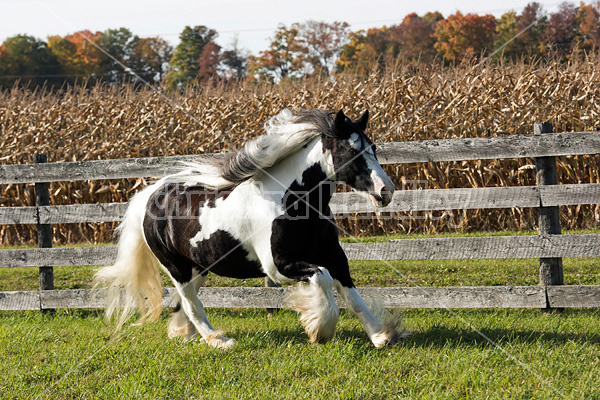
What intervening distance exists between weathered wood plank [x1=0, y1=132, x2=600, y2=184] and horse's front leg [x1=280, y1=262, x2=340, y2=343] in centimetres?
171

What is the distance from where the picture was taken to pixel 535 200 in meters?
5.66

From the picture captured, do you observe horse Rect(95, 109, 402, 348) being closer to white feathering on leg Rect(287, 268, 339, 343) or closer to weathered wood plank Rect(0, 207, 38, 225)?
white feathering on leg Rect(287, 268, 339, 343)

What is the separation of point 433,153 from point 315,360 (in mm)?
2545

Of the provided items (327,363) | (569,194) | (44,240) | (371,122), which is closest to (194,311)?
(327,363)

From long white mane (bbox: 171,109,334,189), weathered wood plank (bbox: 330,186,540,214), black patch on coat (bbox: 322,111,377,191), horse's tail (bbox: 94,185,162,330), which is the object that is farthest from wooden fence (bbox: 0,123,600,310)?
black patch on coat (bbox: 322,111,377,191)

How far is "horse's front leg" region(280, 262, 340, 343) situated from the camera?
432cm

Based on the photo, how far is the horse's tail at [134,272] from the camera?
19.0 feet

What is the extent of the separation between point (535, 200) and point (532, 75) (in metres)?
7.12

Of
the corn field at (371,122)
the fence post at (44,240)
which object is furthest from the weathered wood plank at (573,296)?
the fence post at (44,240)

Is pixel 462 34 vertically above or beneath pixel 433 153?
above

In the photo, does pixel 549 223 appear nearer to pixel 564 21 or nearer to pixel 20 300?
pixel 20 300

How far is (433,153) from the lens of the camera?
593 cm

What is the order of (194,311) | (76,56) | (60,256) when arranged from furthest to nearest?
(76,56), (60,256), (194,311)

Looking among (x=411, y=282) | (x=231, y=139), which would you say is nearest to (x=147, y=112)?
(x=231, y=139)
